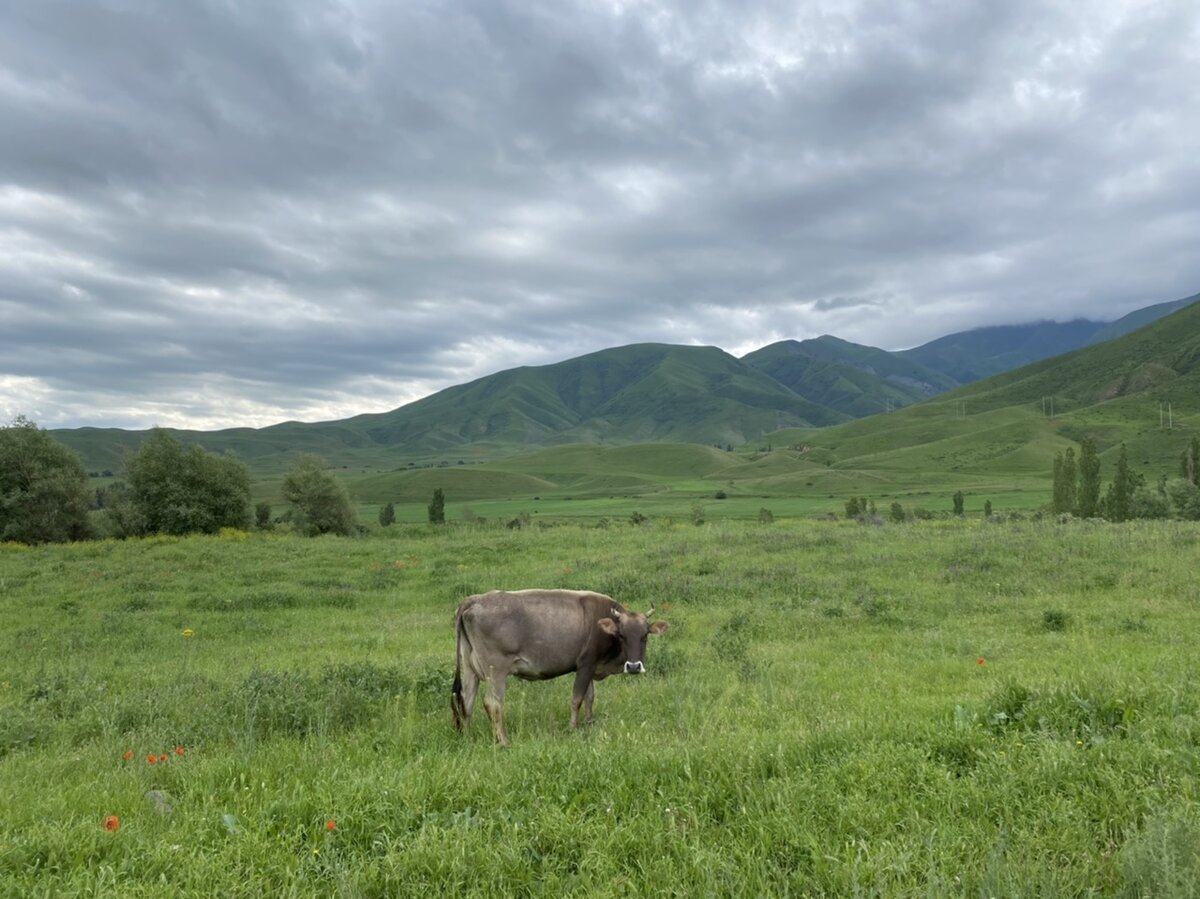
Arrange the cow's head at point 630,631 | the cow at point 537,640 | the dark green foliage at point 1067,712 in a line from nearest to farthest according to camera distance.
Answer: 1. the dark green foliage at point 1067,712
2. the cow at point 537,640
3. the cow's head at point 630,631

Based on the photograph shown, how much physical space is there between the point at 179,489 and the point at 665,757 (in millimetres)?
55173

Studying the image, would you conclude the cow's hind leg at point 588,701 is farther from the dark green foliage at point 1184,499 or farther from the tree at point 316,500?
the dark green foliage at point 1184,499

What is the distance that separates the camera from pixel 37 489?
164ft

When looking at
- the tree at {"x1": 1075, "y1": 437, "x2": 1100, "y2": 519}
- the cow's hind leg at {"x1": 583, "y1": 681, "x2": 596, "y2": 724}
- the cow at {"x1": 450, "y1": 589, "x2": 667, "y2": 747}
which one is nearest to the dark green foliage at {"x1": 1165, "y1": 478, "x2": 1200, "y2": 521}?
the tree at {"x1": 1075, "y1": 437, "x2": 1100, "y2": 519}

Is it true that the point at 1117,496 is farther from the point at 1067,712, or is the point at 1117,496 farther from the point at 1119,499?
the point at 1067,712

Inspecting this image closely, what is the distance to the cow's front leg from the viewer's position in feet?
30.3

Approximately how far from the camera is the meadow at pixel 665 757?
456cm

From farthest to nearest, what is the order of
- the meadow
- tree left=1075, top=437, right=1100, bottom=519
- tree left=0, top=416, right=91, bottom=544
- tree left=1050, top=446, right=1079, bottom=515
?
tree left=1050, top=446, right=1079, bottom=515 → tree left=1075, top=437, right=1100, bottom=519 → tree left=0, top=416, right=91, bottom=544 → the meadow

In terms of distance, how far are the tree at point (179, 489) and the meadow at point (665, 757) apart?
3631 centimetres

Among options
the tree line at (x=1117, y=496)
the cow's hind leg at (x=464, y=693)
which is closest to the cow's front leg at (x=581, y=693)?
the cow's hind leg at (x=464, y=693)

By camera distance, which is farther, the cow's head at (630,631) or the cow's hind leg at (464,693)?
the cow's head at (630,631)

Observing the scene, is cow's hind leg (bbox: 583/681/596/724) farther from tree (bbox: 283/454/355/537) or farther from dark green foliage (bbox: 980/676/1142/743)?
tree (bbox: 283/454/355/537)

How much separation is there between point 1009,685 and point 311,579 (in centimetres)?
2224

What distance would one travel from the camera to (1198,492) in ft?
245
